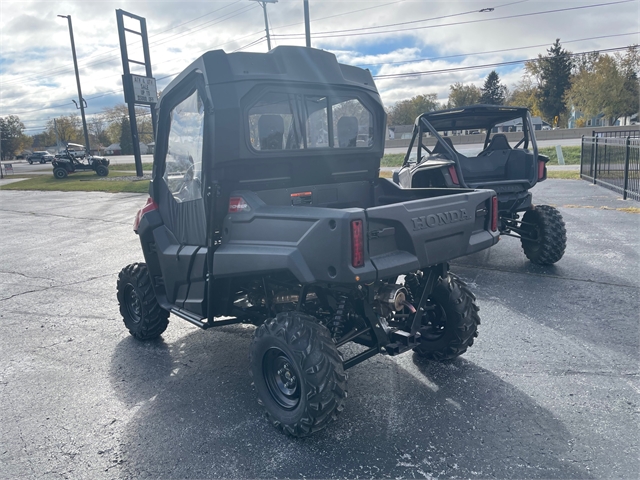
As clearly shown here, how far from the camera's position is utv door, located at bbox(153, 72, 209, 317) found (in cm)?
370

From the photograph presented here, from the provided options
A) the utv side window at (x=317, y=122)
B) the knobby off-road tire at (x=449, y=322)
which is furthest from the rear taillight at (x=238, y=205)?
the knobby off-road tire at (x=449, y=322)

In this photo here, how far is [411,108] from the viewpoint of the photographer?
90.3 metres

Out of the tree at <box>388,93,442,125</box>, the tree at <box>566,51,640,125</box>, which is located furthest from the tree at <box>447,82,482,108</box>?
the tree at <box>566,51,640,125</box>

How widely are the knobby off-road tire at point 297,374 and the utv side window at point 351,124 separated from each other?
1.60 m

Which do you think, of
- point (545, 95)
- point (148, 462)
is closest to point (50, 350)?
point (148, 462)

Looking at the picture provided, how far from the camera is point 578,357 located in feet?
13.4

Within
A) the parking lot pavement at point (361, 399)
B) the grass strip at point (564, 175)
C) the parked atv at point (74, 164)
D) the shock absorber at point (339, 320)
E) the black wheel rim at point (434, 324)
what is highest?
the parked atv at point (74, 164)

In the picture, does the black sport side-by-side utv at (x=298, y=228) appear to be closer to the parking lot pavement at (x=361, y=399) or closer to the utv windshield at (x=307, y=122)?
the utv windshield at (x=307, y=122)

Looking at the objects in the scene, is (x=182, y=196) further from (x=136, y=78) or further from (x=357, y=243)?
(x=136, y=78)

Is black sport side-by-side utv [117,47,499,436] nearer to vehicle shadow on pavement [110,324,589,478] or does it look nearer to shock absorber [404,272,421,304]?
shock absorber [404,272,421,304]

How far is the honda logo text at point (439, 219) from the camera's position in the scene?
322 cm

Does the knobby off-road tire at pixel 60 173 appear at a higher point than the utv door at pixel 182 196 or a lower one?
lower

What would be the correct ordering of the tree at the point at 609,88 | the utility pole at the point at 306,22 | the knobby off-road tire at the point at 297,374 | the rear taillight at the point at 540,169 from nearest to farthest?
the knobby off-road tire at the point at 297,374
the rear taillight at the point at 540,169
the utility pole at the point at 306,22
the tree at the point at 609,88

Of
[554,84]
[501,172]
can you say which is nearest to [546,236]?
[501,172]
